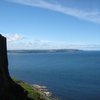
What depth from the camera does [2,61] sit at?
4319cm

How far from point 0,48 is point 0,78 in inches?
173

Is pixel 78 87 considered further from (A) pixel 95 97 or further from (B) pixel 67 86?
(A) pixel 95 97

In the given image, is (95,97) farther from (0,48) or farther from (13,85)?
(0,48)

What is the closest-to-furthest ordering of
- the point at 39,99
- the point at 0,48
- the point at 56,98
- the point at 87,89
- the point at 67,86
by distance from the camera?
1. the point at 0,48
2. the point at 39,99
3. the point at 56,98
4. the point at 87,89
5. the point at 67,86

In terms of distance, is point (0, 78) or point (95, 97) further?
point (95, 97)

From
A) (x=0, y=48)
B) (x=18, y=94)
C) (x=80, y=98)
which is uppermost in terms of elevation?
(x=0, y=48)

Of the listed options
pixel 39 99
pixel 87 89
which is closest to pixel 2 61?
pixel 39 99

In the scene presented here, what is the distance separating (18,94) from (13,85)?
67.3 inches

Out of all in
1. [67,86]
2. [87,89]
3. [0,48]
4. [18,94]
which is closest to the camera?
[0,48]

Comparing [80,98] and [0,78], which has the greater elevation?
[0,78]

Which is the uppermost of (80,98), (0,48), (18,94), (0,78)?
(0,48)

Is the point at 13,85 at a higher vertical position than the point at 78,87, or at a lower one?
higher

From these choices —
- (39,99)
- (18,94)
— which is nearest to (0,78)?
(18,94)

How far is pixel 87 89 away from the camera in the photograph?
348ft
